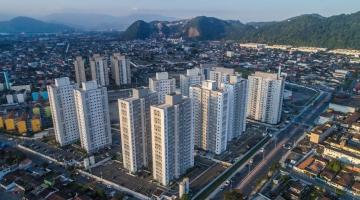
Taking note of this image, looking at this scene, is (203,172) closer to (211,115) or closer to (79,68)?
(211,115)

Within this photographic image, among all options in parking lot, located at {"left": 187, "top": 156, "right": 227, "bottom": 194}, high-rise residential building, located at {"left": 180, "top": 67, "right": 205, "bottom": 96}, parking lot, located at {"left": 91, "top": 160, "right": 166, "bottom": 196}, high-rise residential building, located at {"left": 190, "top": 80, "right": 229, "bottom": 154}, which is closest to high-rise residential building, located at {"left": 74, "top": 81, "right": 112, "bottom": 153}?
parking lot, located at {"left": 91, "top": 160, "right": 166, "bottom": 196}

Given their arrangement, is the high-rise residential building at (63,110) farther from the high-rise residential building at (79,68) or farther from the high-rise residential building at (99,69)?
the high-rise residential building at (79,68)

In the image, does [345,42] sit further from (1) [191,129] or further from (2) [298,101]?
(1) [191,129]

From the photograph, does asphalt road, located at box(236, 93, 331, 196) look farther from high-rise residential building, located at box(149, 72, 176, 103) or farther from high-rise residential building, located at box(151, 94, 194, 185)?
high-rise residential building, located at box(149, 72, 176, 103)

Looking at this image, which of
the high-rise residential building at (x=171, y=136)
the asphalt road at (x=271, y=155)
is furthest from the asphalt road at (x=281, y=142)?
the high-rise residential building at (x=171, y=136)

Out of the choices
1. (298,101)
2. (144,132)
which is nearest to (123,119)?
(144,132)

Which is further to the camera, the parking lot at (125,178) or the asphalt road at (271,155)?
the asphalt road at (271,155)
